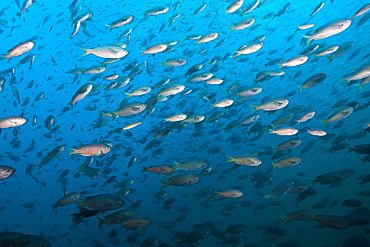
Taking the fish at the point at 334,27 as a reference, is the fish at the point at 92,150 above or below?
below

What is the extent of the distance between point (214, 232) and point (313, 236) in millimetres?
12599

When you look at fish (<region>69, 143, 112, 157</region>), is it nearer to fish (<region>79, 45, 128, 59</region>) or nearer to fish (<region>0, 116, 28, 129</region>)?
fish (<region>0, 116, 28, 129</region>)

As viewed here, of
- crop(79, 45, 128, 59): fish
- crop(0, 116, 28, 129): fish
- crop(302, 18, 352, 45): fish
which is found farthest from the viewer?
crop(79, 45, 128, 59): fish

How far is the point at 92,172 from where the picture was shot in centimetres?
755

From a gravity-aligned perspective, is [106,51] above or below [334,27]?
below

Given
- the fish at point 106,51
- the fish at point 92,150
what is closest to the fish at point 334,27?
the fish at point 106,51

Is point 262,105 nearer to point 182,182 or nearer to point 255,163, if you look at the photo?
point 255,163

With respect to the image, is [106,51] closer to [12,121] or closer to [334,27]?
[12,121]

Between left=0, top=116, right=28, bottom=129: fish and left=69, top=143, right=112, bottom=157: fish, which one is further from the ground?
left=0, top=116, right=28, bottom=129: fish

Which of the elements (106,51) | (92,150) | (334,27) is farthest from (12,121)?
(334,27)

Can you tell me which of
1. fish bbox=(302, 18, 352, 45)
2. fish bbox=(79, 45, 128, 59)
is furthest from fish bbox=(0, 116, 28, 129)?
fish bbox=(302, 18, 352, 45)

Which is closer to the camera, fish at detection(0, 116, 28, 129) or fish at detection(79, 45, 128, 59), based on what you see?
fish at detection(0, 116, 28, 129)

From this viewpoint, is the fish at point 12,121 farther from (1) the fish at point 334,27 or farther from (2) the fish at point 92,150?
(1) the fish at point 334,27

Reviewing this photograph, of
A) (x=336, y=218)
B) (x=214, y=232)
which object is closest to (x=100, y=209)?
(x=336, y=218)
